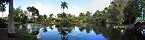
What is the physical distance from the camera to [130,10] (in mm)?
111688

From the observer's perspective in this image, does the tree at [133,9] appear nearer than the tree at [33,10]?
Yes

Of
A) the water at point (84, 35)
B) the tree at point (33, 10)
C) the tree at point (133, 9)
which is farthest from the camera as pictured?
the tree at point (33, 10)

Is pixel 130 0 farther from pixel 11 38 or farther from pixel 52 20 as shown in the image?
pixel 11 38

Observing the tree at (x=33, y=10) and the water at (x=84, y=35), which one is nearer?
the water at (x=84, y=35)

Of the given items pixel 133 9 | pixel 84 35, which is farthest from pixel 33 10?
pixel 84 35

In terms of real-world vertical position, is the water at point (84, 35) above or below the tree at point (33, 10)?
below

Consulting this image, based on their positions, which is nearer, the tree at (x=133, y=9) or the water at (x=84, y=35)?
the water at (x=84, y=35)

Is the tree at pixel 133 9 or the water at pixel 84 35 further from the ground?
the tree at pixel 133 9

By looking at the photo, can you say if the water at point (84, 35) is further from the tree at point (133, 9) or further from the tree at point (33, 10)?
the tree at point (33, 10)

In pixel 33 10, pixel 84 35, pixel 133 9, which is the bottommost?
pixel 84 35

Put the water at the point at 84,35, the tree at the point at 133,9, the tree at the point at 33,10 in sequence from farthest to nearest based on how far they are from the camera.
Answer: the tree at the point at 33,10
the tree at the point at 133,9
the water at the point at 84,35

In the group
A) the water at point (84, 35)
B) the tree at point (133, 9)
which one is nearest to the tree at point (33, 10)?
the tree at point (133, 9)

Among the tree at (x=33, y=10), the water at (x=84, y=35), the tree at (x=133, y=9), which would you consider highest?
the tree at (x=33, y=10)

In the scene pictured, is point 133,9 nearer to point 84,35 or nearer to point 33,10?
point 84,35
